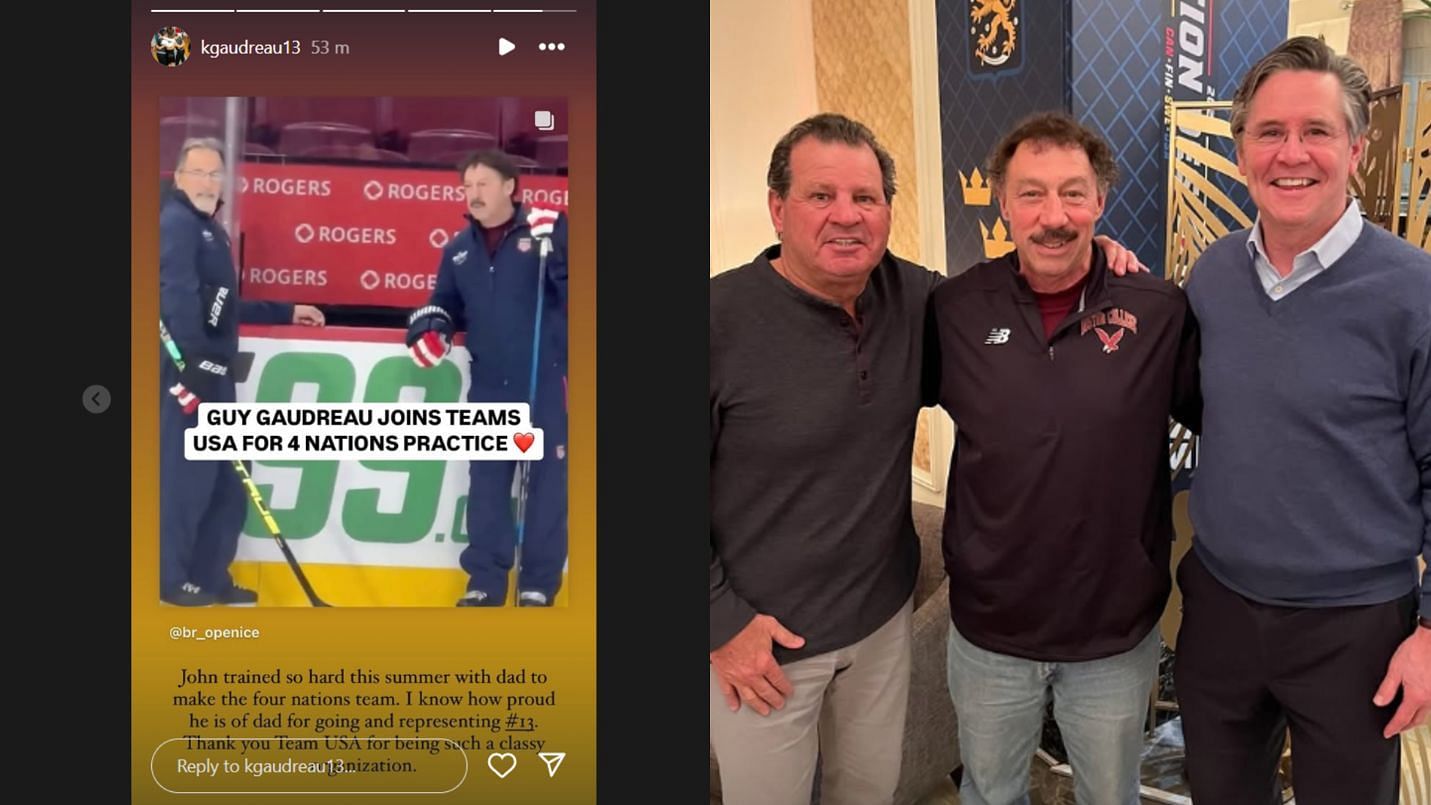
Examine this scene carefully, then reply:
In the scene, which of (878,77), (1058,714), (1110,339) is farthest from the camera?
(878,77)

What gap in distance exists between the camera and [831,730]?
1.74m

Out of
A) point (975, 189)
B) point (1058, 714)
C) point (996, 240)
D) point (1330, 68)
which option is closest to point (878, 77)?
point (975, 189)

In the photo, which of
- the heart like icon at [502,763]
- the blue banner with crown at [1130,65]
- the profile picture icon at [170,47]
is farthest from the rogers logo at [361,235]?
the blue banner with crown at [1130,65]

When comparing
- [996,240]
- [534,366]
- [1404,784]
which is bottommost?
[1404,784]

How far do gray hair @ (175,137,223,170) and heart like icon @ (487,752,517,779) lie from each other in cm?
34

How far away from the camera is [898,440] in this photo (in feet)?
5.04

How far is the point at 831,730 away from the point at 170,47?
1.47 m

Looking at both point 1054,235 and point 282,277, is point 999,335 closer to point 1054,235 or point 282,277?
point 1054,235

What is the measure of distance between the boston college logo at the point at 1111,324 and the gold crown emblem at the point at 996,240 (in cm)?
106

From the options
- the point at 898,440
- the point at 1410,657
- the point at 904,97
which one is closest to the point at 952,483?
the point at 898,440

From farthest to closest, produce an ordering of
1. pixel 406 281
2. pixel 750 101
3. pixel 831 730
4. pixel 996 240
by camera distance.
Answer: pixel 750 101
pixel 996 240
pixel 831 730
pixel 406 281

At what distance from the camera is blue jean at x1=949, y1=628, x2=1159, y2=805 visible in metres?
1.55

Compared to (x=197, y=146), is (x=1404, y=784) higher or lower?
lower

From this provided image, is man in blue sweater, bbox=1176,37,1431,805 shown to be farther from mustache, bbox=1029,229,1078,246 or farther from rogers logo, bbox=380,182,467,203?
rogers logo, bbox=380,182,467,203
